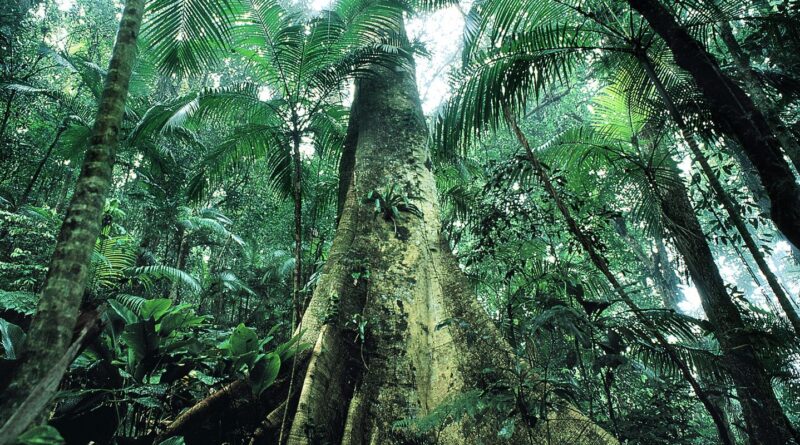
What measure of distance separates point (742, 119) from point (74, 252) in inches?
120

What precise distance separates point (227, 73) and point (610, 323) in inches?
606

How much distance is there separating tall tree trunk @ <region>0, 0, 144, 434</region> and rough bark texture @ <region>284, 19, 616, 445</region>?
1.39 m

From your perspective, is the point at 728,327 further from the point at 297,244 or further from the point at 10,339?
the point at 10,339

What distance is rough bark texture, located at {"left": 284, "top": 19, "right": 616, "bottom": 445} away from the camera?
7.95 feet

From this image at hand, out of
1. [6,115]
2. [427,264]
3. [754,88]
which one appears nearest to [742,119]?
[754,88]

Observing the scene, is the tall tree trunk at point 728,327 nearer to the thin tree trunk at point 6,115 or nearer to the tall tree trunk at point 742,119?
the tall tree trunk at point 742,119

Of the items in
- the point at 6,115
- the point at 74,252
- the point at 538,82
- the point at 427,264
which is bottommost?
the point at 74,252

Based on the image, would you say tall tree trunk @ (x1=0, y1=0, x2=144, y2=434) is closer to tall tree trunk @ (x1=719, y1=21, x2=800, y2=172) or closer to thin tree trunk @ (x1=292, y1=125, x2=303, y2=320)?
thin tree trunk @ (x1=292, y1=125, x2=303, y2=320)

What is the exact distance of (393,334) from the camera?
295 centimetres

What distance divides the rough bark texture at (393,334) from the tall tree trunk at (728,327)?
4.52 ft

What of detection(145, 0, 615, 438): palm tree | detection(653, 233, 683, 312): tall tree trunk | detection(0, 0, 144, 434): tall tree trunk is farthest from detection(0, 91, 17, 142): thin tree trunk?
detection(653, 233, 683, 312): tall tree trunk

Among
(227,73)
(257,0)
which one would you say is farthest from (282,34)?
(227,73)

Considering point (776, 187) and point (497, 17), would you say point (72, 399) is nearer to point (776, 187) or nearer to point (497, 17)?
point (776, 187)

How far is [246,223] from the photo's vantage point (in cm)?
916
